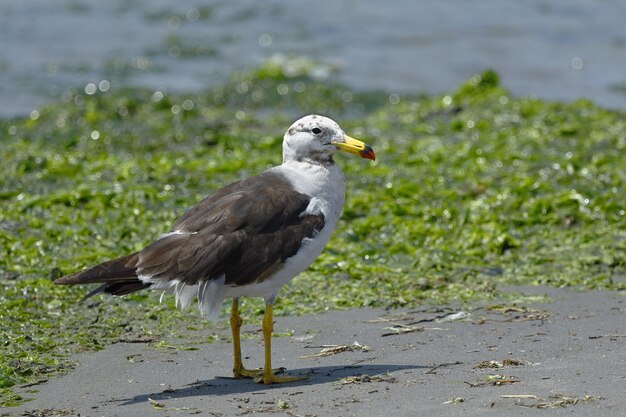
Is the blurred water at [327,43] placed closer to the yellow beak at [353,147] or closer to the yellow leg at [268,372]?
the yellow beak at [353,147]

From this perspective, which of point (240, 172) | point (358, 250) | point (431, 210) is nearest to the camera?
point (358, 250)

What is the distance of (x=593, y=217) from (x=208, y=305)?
3551 mm

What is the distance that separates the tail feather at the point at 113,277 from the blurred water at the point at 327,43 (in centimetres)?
784

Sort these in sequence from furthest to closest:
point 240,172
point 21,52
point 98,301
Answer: point 21,52
point 240,172
point 98,301

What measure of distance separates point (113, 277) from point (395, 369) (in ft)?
4.70

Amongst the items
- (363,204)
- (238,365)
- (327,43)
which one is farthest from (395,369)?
(327,43)

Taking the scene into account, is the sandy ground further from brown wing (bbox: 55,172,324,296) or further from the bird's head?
the bird's head

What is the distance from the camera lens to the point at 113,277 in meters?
5.09

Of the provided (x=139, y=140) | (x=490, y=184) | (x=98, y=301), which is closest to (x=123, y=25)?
(x=139, y=140)

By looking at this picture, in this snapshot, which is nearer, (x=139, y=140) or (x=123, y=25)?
(x=139, y=140)

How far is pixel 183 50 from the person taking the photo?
16.2 m

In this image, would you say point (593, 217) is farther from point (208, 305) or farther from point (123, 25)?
point (123, 25)

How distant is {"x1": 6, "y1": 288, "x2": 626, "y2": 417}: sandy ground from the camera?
4.42 metres

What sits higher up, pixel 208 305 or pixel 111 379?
pixel 208 305
